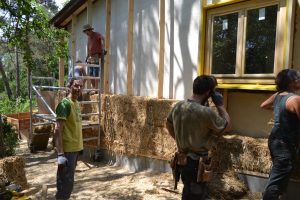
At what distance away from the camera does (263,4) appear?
182 inches

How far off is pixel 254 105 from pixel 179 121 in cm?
258

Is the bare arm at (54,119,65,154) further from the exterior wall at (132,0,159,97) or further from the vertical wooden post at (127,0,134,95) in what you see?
the vertical wooden post at (127,0,134,95)

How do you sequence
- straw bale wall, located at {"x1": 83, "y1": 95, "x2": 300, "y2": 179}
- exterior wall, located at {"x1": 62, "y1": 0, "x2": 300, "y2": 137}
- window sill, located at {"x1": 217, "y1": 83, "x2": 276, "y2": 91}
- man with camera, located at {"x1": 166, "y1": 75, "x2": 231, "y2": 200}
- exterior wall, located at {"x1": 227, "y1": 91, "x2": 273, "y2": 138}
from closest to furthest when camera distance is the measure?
man with camera, located at {"x1": 166, "y1": 75, "x2": 231, "y2": 200} < window sill, located at {"x1": 217, "y1": 83, "x2": 276, "y2": 91} < straw bale wall, located at {"x1": 83, "y1": 95, "x2": 300, "y2": 179} < exterior wall, located at {"x1": 227, "y1": 91, "x2": 273, "y2": 138} < exterior wall, located at {"x1": 62, "y1": 0, "x2": 300, "y2": 137}

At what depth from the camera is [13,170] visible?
5020mm

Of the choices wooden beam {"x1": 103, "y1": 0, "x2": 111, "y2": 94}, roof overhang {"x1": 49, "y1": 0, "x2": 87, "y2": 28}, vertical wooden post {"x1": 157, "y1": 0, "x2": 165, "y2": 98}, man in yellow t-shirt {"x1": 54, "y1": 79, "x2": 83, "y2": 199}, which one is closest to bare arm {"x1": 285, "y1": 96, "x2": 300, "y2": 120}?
man in yellow t-shirt {"x1": 54, "y1": 79, "x2": 83, "y2": 199}

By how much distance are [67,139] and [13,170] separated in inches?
58.9

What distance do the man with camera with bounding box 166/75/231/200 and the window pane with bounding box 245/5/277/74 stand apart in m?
1.89

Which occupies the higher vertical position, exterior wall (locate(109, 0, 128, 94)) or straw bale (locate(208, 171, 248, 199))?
exterior wall (locate(109, 0, 128, 94))

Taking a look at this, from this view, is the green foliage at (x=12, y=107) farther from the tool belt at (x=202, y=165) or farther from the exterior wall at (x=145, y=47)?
the tool belt at (x=202, y=165)

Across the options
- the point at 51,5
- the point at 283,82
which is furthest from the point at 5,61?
the point at 283,82

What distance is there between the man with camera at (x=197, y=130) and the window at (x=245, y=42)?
1876 mm

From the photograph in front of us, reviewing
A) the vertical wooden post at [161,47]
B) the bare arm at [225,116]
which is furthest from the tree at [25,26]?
the bare arm at [225,116]

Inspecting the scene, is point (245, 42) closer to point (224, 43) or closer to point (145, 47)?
point (224, 43)

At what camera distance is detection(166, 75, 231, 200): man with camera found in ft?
9.71
